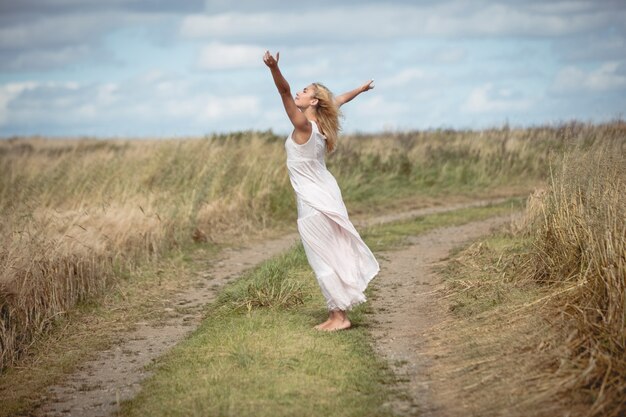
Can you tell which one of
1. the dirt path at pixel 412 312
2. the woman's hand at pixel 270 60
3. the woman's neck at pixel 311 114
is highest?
the woman's hand at pixel 270 60

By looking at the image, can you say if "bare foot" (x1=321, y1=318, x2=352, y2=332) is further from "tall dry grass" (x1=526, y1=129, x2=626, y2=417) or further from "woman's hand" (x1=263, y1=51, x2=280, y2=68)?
"woman's hand" (x1=263, y1=51, x2=280, y2=68)

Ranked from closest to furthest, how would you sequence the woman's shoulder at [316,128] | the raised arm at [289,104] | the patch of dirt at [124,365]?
1. the patch of dirt at [124,365]
2. the raised arm at [289,104]
3. the woman's shoulder at [316,128]

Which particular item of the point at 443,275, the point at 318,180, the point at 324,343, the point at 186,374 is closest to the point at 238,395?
the point at 186,374

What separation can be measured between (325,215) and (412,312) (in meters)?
1.66

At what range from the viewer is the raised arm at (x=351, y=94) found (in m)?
7.92

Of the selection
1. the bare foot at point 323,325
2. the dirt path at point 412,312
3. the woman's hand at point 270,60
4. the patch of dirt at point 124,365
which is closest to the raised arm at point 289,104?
the woman's hand at point 270,60

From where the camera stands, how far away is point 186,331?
324 inches

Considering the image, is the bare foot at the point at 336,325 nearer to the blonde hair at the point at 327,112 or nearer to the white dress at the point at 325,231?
the white dress at the point at 325,231

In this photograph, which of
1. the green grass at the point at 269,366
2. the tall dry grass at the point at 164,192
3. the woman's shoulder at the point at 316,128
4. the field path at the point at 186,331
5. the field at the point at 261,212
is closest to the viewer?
the green grass at the point at 269,366

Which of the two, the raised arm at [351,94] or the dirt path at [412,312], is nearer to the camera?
the dirt path at [412,312]

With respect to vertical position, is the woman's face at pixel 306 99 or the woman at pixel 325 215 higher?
the woman's face at pixel 306 99

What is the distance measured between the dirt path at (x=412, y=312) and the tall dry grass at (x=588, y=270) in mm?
969

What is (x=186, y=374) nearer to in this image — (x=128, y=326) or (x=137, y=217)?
(x=128, y=326)

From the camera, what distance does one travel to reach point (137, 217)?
1241 cm
